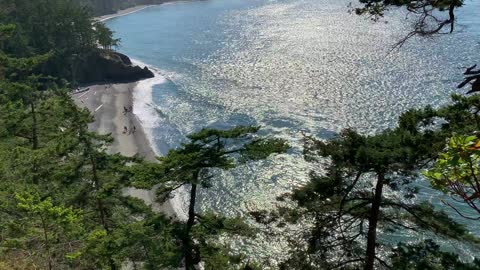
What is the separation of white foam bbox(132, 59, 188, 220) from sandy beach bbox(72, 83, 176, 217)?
1.98ft

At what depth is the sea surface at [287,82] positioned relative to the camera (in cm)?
4253

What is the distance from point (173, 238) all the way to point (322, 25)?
100283 millimetres

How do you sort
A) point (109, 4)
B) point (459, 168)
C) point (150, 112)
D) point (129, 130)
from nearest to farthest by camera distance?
point (459, 168) < point (129, 130) < point (150, 112) < point (109, 4)

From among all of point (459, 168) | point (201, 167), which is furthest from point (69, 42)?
point (459, 168)

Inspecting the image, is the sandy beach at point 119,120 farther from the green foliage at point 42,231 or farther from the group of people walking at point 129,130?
the green foliage at point 42,231

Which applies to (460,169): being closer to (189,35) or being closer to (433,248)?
(433,248)

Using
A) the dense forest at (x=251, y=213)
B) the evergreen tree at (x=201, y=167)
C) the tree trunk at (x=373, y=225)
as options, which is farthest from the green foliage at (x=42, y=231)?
the tree trunk at (x=373, y=225)

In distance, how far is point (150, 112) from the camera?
6328cm

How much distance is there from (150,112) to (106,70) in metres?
22.6

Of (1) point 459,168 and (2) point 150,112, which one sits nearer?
(1) point 459,168

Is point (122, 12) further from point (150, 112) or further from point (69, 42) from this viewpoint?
point (150, 112)

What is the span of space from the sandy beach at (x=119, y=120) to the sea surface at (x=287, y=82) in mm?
1705

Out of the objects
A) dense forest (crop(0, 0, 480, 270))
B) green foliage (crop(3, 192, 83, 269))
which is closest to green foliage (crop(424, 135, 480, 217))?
dense forest (crop(0, 0, 480, 270))

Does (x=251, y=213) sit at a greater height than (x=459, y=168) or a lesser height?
lesser
